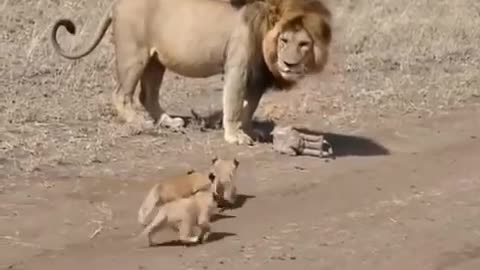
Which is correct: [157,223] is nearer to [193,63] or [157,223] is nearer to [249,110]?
[249,110]

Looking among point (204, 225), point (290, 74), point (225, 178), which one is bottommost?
→ point (204, 225)

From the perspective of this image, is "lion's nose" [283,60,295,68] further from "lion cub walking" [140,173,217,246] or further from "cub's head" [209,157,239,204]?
"lion cub walking" [140,173,217,246]

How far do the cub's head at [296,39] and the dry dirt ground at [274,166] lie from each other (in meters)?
0.62

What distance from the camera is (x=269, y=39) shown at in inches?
362

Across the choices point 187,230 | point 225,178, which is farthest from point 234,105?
point 187,230

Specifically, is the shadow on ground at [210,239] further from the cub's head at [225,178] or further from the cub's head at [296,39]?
the cub's head at [296,39]

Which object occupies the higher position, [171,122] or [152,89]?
[152,89]

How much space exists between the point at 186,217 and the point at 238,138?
2.83 metres

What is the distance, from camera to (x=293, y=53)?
9.06 meters

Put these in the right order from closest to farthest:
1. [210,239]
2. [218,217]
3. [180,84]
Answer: [210,239]
[218,217]
[180,84]

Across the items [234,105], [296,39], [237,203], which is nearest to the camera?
[237,203]

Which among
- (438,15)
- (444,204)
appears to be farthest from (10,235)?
(438,15)

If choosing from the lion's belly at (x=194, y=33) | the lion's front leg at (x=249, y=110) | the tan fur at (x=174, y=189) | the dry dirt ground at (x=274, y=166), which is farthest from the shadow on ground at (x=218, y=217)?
the lion's belly at (x=194, y=33)

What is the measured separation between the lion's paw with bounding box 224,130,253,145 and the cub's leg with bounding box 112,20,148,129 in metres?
0.73
